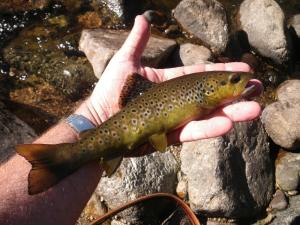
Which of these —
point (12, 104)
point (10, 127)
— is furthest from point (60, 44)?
point (10, 127)

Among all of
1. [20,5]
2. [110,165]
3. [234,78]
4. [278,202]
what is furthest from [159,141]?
[20,5]

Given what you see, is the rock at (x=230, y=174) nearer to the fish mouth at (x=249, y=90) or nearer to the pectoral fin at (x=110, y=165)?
the fish mouth at (x=249, y=90)

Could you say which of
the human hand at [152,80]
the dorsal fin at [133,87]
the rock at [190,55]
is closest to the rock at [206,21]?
the rock at [190,55]

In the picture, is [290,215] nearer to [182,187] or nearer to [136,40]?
[182,187]

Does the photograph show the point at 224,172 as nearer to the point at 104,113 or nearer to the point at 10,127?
the point at 104,113

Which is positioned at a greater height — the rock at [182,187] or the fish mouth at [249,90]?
the fish mouth at [249,90]

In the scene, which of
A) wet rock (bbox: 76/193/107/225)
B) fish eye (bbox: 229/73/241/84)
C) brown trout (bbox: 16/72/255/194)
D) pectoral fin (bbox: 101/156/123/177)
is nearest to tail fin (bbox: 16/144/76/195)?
brown trout (bbox: 16/72/255/194)

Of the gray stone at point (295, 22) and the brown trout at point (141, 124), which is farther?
the gray stone at point (295, 22)

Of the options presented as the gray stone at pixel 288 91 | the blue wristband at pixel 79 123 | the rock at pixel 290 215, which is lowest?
the rock at pixel 290 215
